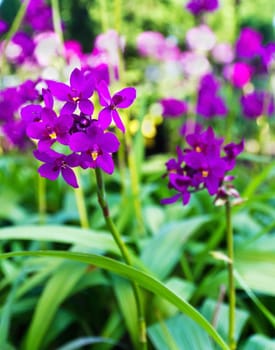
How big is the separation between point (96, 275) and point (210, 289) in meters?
0.28

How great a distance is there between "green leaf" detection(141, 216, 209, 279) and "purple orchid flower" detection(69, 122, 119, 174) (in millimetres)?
620

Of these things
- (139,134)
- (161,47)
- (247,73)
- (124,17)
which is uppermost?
(124,17)

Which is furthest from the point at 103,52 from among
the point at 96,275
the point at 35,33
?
the point at 96,275

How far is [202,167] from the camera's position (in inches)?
31.4

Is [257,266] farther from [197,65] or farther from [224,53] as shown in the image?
[224,53]

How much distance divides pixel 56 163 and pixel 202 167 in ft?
0.79

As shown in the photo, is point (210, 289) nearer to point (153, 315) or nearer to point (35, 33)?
point (153, 315)

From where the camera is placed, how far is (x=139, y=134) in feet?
5.72

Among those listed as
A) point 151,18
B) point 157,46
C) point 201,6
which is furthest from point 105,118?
point 151,18

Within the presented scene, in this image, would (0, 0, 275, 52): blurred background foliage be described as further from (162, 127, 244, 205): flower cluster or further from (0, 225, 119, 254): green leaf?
(162, 127, 244, 205): flower cluster

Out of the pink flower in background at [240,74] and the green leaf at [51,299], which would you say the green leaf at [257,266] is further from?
the pink flower in background at [240,74]

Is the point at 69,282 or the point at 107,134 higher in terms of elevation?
Answer: the point at 107,134

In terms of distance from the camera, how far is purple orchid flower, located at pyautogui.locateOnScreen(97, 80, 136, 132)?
64cm

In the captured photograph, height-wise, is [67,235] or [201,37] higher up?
[201,37]
